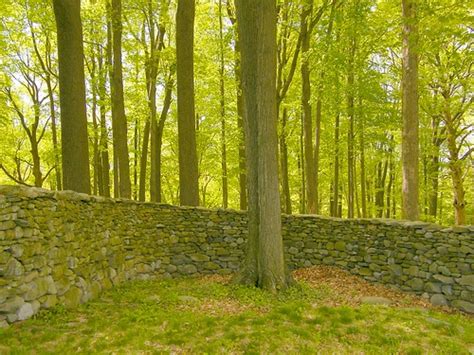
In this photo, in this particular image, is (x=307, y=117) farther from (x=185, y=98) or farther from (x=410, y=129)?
(x=185, y=98)

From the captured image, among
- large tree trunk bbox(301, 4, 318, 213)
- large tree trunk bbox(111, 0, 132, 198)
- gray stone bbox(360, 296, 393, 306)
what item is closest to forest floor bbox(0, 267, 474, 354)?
gray stone bbox(360, 296, 393, 306)

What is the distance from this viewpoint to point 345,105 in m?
12.6

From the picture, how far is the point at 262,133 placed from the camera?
6.18 meters

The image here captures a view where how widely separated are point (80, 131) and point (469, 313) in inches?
311

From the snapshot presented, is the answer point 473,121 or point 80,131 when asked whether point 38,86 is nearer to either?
point 80,131

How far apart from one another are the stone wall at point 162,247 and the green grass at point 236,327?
1.52ft

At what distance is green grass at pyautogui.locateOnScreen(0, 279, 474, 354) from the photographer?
400cm

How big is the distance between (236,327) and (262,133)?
3148 mm

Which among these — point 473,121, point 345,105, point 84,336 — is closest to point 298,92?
point 345,105

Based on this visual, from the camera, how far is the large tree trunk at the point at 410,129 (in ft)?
25.1

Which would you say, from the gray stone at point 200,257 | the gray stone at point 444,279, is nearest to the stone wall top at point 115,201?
the gray stone at point 444,279

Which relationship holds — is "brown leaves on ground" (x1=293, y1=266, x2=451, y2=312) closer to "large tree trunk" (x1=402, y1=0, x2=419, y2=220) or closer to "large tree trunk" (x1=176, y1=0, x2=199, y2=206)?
"large tree trunk" (x1=402, y1=0, x2=419, y2=220)

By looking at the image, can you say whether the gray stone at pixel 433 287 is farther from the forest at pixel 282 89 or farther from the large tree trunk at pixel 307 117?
the large tree trunk at pixel 307 117

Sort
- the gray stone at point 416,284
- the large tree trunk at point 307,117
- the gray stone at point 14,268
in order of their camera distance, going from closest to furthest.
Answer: the gray stone at point 14,268
the gray stone at point 416,284
the large tree trunk at point 307,117
